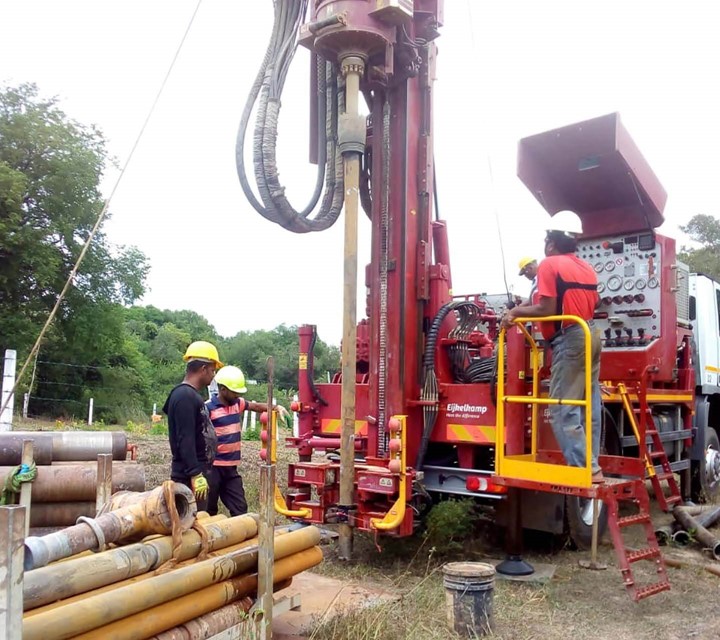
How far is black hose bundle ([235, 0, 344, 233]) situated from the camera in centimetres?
629

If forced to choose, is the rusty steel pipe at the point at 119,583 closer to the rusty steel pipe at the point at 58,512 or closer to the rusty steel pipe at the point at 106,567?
the rusty steel pipe at the point at 106,567

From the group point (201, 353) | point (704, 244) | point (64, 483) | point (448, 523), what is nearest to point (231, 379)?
point (201, 353)

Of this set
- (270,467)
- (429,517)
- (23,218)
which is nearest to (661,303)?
(429,517)

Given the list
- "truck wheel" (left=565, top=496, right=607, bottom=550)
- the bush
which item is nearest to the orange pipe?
the bush

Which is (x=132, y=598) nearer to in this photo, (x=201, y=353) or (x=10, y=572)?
(x=10, y=572)

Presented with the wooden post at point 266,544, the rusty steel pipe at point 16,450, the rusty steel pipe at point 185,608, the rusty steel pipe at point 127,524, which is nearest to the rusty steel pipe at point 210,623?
the rusty steel pipe at point 185,608

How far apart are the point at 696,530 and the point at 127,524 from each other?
5.59 metres

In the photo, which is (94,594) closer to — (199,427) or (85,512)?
(199,427)

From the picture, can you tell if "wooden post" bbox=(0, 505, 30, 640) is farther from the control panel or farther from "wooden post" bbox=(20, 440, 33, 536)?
the control panel

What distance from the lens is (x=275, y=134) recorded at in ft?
20.8

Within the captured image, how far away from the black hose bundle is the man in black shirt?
1798 millimetres

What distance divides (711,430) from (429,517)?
18.0ft

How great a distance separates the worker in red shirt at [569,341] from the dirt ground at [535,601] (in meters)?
0.92

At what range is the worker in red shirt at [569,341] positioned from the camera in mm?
5211
